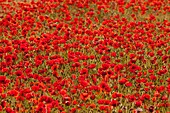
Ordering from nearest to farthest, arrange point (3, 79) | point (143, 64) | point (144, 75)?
point (3, 79), point (144, 75), point (143, 64)

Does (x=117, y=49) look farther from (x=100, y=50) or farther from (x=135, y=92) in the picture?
(x=135, y=92)

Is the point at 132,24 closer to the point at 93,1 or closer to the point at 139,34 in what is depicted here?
the point at 139,34

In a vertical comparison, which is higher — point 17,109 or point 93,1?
point 93,1

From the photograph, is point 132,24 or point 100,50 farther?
point 132,24

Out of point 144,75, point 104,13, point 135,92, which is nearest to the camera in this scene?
point 135,92

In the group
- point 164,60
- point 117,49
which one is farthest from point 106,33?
point 164,60

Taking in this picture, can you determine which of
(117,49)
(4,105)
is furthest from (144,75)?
(4,105)

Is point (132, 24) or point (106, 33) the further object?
point (132, 24)
